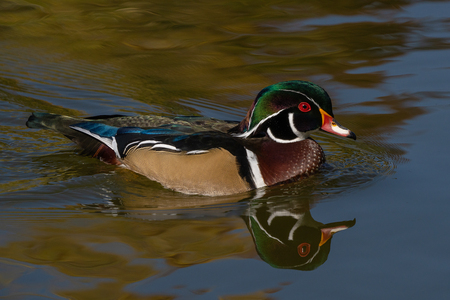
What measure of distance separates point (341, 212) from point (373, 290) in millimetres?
1330

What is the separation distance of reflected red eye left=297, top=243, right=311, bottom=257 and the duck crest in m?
1.30

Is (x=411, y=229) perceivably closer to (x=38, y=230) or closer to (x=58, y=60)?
(x=38, y=230)

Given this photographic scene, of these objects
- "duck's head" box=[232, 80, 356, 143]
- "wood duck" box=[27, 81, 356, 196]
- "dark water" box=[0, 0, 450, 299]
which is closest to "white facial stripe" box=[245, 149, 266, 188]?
"wood duck" box=[27, 81, 356, 196]

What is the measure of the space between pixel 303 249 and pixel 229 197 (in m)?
1.26

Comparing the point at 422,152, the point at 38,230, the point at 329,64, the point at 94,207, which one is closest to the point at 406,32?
the point at 329,64

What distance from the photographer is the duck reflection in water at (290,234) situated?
459cm

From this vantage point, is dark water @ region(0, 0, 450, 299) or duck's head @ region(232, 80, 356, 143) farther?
duck's head @ region(232, 80, 356, 143)

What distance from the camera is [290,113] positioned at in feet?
20.1

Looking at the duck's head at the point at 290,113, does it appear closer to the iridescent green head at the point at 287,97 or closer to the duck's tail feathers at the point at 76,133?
the iridescent green head at the point at 287,97

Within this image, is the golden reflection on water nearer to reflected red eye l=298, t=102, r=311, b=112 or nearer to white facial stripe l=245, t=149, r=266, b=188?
white facial stripe l=245, t=149, r=266, b=188

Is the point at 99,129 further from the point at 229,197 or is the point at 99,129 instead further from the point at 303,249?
the point at 303,249

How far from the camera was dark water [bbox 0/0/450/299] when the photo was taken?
14.1 feet

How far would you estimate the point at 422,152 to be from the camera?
6.62m

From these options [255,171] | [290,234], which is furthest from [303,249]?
[255,171]
